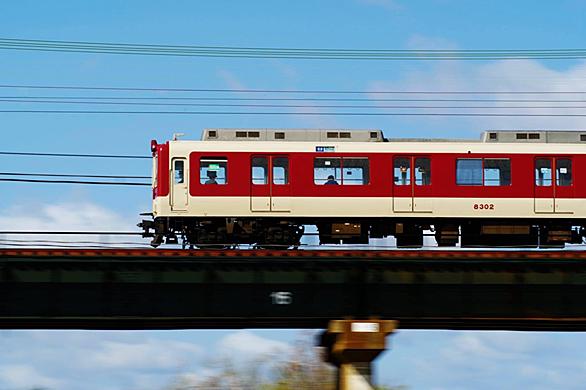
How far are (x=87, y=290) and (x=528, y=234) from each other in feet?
56.3

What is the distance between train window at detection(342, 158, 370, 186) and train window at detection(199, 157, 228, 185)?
432 cm

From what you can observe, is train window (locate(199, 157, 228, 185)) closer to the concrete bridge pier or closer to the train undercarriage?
the train undercarriage

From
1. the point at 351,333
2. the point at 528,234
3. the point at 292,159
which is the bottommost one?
the point at 351,333

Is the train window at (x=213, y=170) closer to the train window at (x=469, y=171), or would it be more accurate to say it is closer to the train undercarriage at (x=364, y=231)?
the train undercarriage at (x=364, y=231)

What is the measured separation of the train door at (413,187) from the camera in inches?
1369

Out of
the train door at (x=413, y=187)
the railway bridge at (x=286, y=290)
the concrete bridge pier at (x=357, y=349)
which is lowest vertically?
the concrete bridge pier at (x=357, y=349)

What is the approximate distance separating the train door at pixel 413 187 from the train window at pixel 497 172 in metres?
2.18

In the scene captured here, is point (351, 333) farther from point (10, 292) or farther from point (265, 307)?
point (10, 292)

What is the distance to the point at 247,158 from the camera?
34250 millimetres

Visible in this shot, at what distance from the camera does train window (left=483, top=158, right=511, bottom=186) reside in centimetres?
3503

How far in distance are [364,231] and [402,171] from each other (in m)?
2.82

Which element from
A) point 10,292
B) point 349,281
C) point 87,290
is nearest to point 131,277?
point 87,290

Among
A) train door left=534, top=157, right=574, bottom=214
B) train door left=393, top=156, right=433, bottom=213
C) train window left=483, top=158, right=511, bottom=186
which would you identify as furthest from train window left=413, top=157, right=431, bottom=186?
train door left=534, top=157, right=574, bottom=214

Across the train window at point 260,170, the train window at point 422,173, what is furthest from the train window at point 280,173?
the train window at point 422,173
